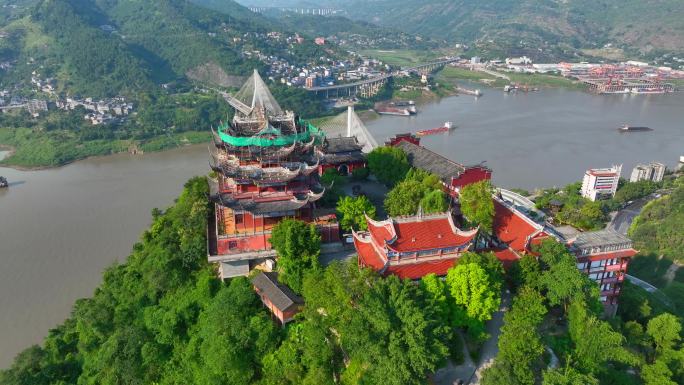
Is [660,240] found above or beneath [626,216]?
beneath

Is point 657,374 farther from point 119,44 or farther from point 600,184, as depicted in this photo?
point 119,44

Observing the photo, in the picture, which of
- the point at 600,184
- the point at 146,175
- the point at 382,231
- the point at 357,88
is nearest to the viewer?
the point at 382,231

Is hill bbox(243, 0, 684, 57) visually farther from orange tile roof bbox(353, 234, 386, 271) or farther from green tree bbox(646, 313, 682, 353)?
orange tile roof bbox(353, 234, 386, 271)

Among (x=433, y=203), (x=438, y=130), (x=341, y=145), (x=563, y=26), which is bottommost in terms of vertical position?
(x=438, y=130)

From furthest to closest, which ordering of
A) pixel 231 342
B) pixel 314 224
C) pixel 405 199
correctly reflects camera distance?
pixel 405 199
pixel 314 224
pixel 231 342

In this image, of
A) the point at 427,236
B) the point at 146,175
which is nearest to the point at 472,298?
the point at 427,236

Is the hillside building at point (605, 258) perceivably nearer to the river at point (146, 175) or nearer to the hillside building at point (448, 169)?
the hillside building at point (448, 169)

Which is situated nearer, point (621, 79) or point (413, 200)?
point (413, 200)
